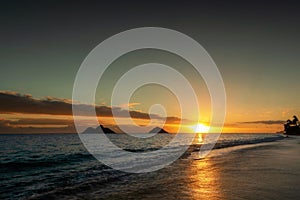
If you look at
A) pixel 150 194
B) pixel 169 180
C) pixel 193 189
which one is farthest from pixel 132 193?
pixel 169 180

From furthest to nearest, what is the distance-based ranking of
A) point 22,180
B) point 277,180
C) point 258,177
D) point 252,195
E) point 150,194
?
1. point 22,180
2. point 258,177
3. point 277,180
4. point 150,194
5. point 252,195

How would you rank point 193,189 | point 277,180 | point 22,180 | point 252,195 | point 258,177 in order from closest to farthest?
point 252,195 → point 193,189 → point 277,180 → point 258,177 → point 22,180

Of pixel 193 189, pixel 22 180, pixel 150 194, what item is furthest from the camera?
pixel 22 180

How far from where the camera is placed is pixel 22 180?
58.2 ft

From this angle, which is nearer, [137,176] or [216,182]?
[216,182]

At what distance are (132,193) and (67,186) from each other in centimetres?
442

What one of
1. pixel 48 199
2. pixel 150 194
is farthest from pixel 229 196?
pixel 48 199

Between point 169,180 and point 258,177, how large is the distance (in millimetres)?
5445

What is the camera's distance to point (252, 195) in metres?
11.4

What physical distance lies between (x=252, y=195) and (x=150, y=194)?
455 cm

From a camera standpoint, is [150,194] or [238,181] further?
[238,181]

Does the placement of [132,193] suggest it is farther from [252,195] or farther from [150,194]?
[252,195]

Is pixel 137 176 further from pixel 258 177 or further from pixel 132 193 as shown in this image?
pixel 258 177

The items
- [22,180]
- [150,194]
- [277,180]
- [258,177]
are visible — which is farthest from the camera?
[22,180]
